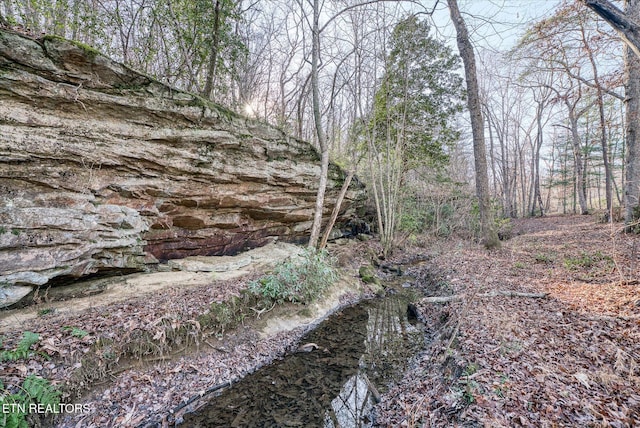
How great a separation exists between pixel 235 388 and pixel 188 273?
3.66 metres

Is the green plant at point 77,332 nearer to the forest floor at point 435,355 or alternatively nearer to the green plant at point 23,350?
the forest floor at point 435,355

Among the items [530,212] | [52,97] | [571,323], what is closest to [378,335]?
[571,323]

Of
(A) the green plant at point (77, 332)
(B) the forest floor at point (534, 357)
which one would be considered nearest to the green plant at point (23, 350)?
(A) the green plant at point (77, 332)

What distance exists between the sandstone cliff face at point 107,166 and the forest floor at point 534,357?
644cm

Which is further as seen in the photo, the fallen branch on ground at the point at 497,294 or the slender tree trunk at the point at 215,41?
the slender tree trunk at the point at 215,41

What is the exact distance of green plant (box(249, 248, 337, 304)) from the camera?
21.1ft

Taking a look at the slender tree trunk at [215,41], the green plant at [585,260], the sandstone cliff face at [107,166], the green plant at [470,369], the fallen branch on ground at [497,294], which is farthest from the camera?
the slender tree trunk at [215,41]

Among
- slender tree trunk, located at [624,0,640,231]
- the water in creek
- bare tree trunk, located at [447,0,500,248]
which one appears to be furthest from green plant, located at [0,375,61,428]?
slender tree trunk, located at [624,0,640,231]

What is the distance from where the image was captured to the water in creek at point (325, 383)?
3.78m

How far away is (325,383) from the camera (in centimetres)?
Result: 455

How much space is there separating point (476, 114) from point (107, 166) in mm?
11852

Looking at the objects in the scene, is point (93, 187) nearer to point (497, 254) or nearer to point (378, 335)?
point (378, 335)

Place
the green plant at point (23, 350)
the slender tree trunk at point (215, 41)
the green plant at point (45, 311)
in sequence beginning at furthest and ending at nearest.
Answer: the slender tree trunk at point (215, 41) → the green plant at point (45, 311) → the green plant at point (23, 350)

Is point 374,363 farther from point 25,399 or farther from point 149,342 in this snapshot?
point 25,399
